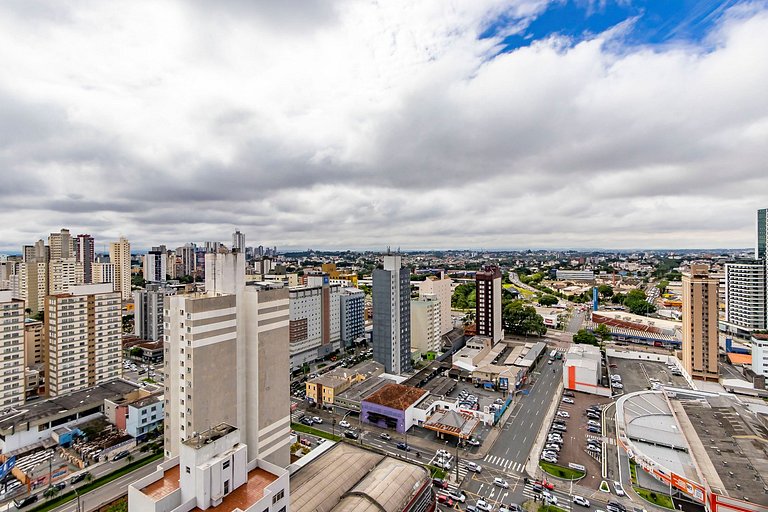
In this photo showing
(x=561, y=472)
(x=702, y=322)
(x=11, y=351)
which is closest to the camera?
(x=561, y=472)

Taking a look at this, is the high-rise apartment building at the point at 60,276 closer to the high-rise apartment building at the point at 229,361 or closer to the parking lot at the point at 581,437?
the high-rise apartment building at the point at 229,361

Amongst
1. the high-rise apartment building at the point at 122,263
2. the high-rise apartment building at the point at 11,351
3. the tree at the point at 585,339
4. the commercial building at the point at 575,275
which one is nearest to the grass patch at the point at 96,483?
the high-rise apartment building at the point at 11,351

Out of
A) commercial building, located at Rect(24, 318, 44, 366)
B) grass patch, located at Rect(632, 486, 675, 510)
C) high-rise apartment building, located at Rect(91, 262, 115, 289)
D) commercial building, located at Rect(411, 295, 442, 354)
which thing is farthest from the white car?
high-rise apartment building, located at Rect(91, 262, 115, 289)

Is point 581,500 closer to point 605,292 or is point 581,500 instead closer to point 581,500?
point 581,500

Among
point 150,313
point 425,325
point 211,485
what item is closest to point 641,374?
point 425,325

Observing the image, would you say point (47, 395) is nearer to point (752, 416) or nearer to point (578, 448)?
point (578, 448)

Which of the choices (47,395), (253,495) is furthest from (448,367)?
(47,395)

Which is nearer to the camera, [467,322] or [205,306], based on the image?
[205,306]
